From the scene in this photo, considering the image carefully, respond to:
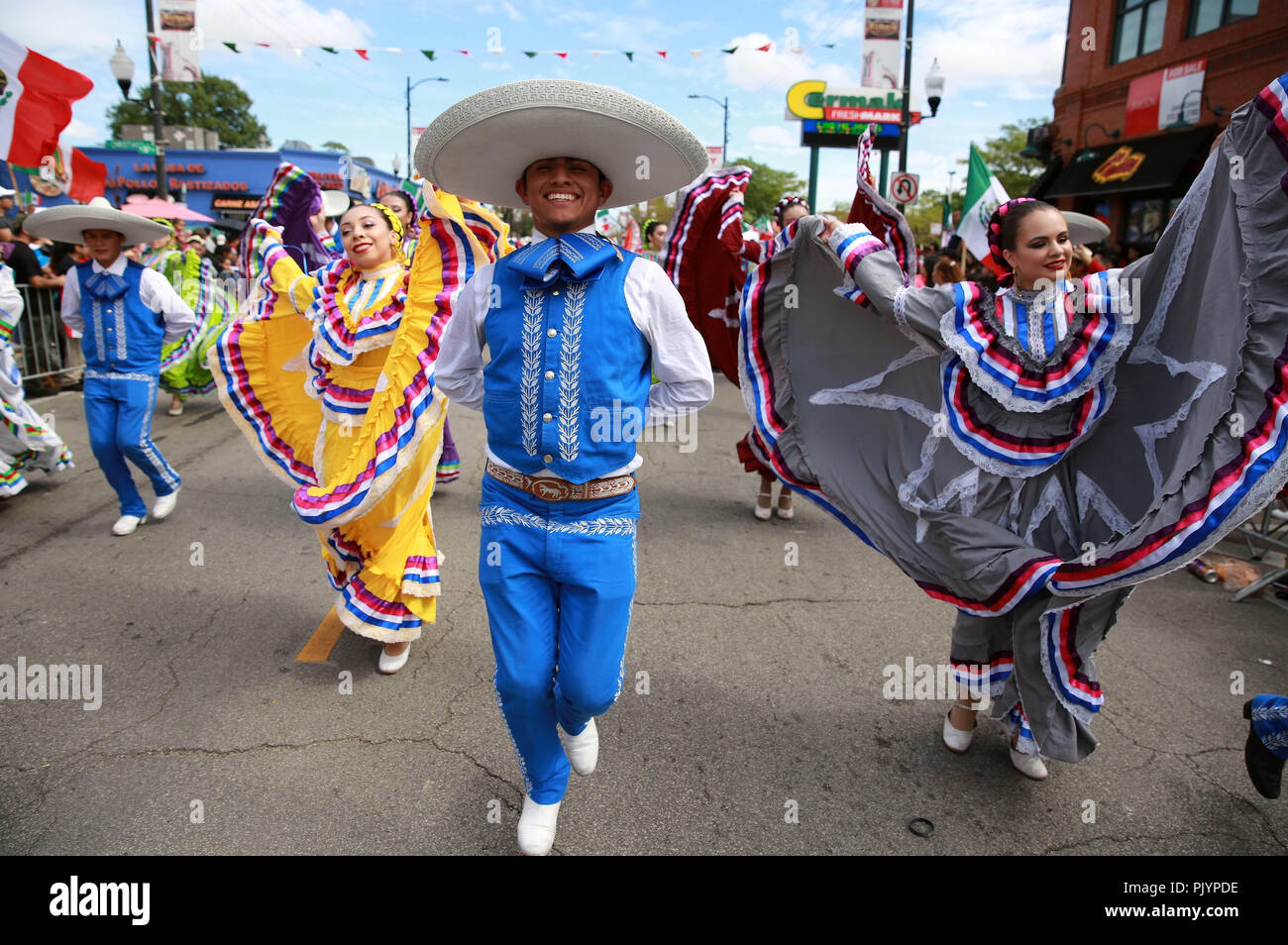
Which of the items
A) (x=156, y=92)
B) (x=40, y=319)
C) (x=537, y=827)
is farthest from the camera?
(x=156, y=92)

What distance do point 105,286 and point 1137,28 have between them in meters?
18.7

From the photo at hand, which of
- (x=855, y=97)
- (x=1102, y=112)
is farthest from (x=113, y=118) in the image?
(x=1102, y=112)

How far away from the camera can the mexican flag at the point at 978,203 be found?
8391 mm

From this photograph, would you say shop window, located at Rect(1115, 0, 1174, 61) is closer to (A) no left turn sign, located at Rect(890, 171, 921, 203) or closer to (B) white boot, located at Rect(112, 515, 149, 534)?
(A) no left turn sign, located at Rect(890, 171, 921, 203)

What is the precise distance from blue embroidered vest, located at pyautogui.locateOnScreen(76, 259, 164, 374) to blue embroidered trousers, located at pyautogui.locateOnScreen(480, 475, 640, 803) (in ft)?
13.1

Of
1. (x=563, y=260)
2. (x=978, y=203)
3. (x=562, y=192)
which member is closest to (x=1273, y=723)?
(x=563, y=260)

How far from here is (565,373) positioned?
7.48 ft

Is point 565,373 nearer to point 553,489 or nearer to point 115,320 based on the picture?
point 553,489

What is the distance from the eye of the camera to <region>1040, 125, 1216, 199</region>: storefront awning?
1445 centimetres

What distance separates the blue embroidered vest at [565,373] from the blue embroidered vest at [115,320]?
3.97 meters

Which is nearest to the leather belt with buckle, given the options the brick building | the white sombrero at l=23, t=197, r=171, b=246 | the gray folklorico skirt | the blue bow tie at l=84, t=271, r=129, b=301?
the gray folklorico skirt

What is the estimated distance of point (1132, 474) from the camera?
2762mm

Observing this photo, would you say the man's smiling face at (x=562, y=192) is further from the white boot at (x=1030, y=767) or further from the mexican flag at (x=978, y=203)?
the mexican flag at (x=978, y=203)
